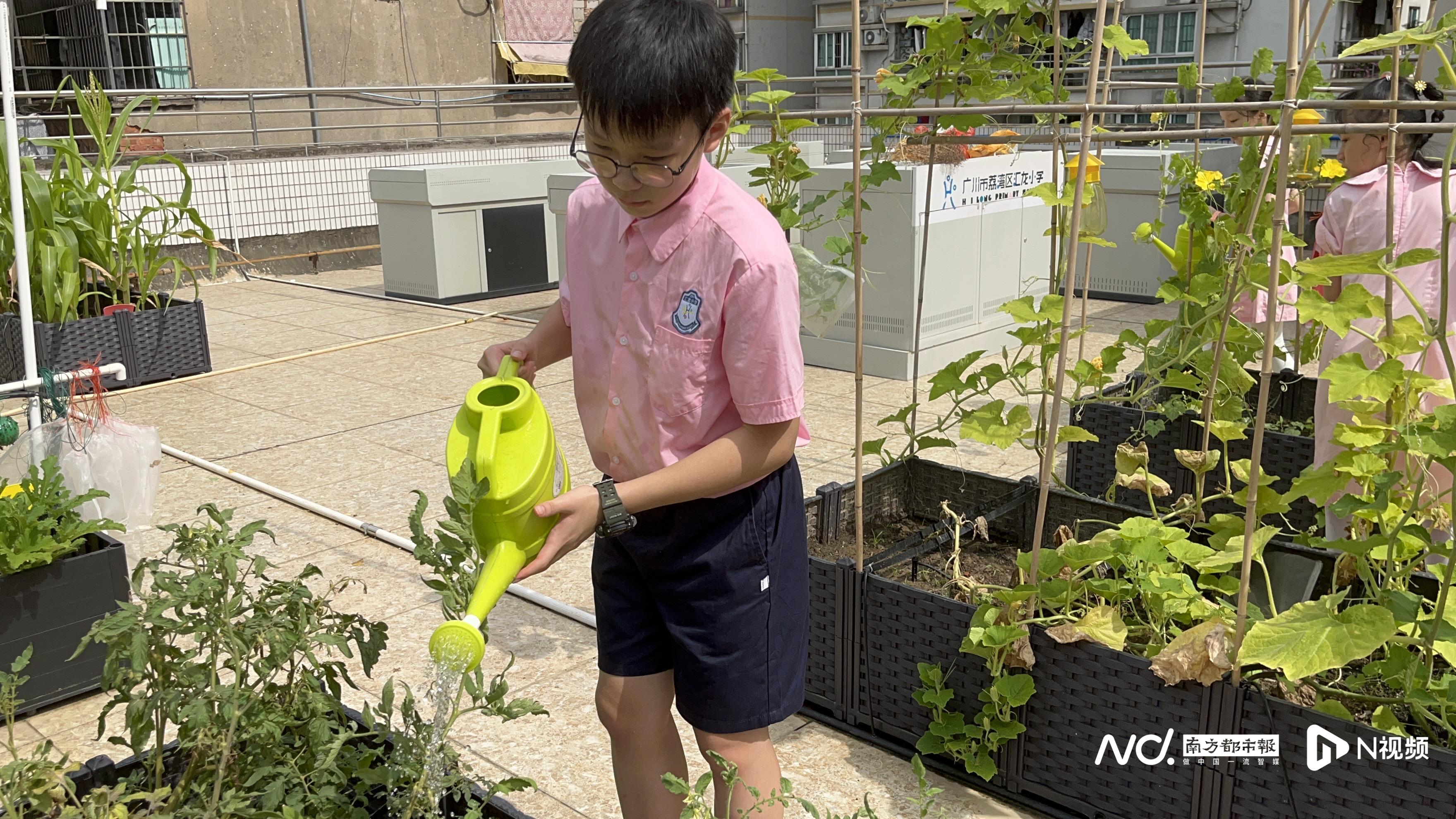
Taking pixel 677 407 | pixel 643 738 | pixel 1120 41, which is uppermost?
pixel 1120 41

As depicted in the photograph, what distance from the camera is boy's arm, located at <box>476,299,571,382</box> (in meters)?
1.68

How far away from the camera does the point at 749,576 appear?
1.58m

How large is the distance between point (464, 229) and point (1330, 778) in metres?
6.70

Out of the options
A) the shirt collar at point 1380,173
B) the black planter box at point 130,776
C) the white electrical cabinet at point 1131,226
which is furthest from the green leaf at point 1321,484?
the white electrical cabinet at point 1131,226

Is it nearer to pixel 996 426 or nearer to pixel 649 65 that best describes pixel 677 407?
pixel 649 65

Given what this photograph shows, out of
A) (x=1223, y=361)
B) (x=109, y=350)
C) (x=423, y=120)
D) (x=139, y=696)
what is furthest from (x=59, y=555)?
(x=423, y=120)

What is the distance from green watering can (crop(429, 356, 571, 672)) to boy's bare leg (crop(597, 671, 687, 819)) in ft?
1.15

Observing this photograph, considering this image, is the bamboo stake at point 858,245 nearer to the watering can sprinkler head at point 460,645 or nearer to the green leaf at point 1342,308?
the green leaf at point 1342,308

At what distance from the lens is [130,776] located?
1.62m

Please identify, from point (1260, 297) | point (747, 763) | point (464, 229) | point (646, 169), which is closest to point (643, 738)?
point (747, 763)

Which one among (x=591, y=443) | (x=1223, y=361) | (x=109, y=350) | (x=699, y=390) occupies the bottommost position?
(x=109, y=350)

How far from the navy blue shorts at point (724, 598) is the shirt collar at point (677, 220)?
1.13 ft

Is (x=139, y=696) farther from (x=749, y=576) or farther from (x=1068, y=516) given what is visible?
(x=1068, y=516)

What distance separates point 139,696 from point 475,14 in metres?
16.5
